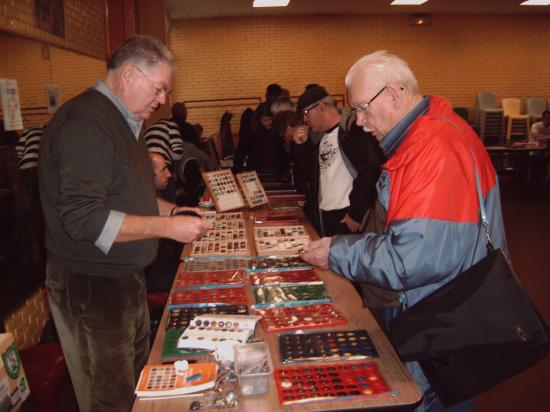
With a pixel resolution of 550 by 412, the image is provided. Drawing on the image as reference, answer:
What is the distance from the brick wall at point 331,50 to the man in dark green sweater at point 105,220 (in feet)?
32.0

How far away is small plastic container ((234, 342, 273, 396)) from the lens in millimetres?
1339

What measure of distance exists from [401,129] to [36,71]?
2.56 meters

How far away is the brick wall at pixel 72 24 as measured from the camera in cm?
261

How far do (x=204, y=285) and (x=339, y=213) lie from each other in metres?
1.38

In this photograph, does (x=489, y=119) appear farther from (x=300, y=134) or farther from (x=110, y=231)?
(x=110, y=231)

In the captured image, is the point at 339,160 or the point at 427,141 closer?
the point at 427,141

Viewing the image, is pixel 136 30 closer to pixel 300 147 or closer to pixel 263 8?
pixel 300 147

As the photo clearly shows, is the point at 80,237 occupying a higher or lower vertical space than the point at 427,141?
lower

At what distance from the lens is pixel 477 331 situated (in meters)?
1.31

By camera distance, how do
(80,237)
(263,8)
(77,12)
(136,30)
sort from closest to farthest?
(80,237) → (77,12) → (136,30) → (263,8)

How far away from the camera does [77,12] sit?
378 centimetres

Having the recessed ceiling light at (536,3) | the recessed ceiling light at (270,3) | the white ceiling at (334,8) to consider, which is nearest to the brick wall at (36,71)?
the white ceiling at (334,8)

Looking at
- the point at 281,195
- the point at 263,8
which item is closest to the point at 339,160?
the point at 281,195

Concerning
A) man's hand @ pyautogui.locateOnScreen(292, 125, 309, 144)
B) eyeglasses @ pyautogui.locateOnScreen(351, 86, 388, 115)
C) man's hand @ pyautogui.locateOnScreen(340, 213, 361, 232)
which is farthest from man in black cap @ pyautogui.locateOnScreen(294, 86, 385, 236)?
eyeglasses @ pyautogui.locateOnScreen(351, 86, 388, 115)
